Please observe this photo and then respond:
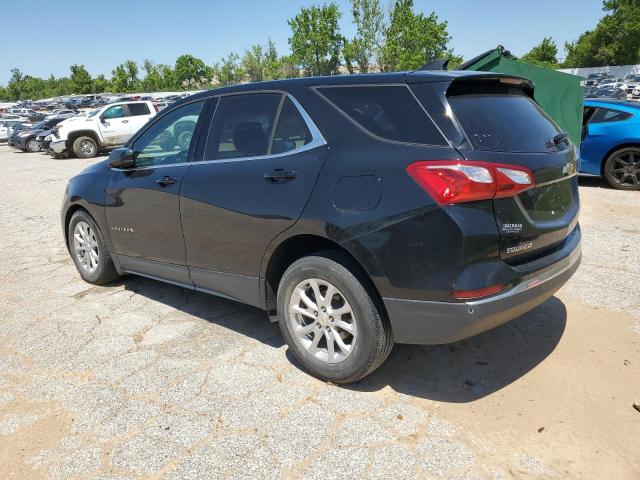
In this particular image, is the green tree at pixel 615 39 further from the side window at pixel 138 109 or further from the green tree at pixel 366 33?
the side window at pixel 138 109

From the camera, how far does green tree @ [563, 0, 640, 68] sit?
6544 centimetres

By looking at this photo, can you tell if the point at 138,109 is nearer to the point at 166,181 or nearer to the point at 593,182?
the point at 593,182

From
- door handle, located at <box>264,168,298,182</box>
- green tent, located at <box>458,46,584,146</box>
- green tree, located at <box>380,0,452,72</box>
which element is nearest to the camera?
door handle, located at <box>264,168,298,182</box>

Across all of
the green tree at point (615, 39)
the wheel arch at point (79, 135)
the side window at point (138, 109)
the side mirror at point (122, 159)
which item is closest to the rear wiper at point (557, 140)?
the side mirror at point (122, 159)

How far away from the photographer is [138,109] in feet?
63.6

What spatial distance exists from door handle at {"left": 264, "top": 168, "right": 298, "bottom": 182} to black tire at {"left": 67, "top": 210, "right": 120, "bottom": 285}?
7.70ft

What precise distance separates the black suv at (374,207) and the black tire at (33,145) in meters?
23.7

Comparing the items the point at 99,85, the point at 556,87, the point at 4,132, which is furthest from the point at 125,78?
the point at 556,87

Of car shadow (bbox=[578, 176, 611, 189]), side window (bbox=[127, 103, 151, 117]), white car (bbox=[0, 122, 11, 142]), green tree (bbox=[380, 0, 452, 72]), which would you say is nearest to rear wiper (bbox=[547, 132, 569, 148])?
car shadow (bbox=[578, 176, 611, 189])

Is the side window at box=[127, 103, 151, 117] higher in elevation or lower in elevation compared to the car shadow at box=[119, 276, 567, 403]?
higher

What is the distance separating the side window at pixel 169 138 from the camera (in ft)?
12.8

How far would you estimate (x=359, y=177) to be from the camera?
2.72 meters

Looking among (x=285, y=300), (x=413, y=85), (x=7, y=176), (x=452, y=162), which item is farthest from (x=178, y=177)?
(x=7, y=176)

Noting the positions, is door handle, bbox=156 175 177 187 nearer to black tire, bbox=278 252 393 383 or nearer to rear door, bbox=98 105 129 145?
black tire, bbox=278 252 393 383
